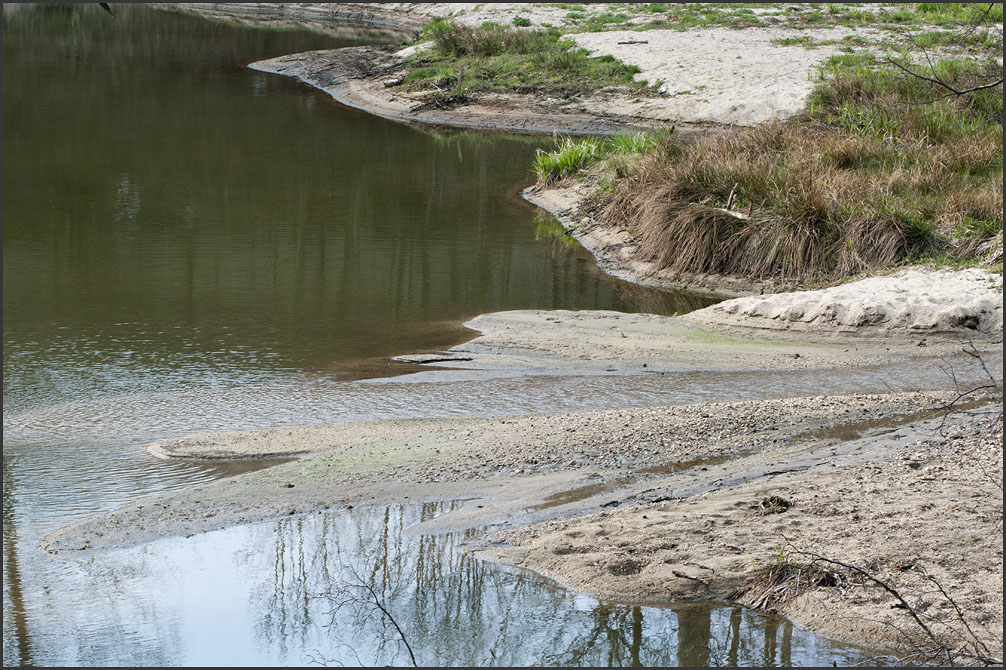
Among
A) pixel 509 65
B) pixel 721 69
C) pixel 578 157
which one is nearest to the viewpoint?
pixel 578 157

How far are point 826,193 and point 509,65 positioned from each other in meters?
17.4

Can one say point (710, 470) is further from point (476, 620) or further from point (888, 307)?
point (888, 307)

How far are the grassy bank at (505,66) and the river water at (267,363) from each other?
145 inches

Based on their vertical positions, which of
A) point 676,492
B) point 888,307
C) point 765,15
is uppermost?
point 765,15

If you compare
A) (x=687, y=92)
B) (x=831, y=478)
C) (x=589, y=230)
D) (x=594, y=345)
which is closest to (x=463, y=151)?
(x=687, y=92)

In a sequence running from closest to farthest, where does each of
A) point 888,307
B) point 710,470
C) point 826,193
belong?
point 710,470 → point 888,307 → point 826,193

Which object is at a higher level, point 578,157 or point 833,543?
point 578,157

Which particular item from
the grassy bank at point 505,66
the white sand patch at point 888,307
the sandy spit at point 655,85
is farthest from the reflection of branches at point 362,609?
the grassy bank at point 505,66

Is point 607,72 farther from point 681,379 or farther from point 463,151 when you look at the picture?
point 681,379

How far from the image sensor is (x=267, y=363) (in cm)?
951

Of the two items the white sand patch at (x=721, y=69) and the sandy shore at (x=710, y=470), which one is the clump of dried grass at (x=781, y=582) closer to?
the sandy shore at (x=710, y=470)

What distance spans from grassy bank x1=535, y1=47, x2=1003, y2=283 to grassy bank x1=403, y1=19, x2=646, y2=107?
1053 cm

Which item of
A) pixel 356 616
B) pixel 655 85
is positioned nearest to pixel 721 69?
pixel 655 85

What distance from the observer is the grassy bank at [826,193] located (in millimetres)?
11719
